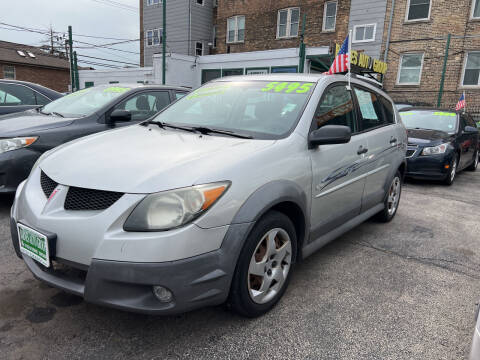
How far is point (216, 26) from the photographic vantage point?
1002 inches

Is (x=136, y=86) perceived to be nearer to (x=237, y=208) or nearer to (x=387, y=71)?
(x=237, y=208)

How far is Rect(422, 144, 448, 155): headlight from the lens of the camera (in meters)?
6.81

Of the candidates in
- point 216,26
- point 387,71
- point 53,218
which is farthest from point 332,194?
point 216,26

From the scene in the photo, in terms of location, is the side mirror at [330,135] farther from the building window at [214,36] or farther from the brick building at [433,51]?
the building window at [214,36]

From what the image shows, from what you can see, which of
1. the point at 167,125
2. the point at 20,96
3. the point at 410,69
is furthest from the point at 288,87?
the point at 410,69

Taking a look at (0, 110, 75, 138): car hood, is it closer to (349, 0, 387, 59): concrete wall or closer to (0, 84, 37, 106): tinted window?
(0, 84, 37, 106): tinted window

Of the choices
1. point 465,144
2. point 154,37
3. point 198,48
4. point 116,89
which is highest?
point 154,37

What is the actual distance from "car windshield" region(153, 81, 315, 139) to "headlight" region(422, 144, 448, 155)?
4769 mm

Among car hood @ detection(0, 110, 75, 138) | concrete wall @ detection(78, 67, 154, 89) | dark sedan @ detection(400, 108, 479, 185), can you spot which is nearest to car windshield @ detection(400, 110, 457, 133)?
dark sedan @ detection(400, 108, 479, 185)

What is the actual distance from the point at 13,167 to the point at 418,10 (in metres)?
18.3

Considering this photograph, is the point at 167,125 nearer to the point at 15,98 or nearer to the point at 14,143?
the point at 14,143

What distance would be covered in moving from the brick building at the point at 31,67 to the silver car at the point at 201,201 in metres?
34.5

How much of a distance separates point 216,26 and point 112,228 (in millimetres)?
26022

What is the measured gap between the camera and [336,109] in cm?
321
